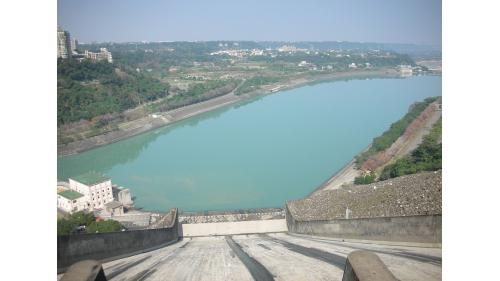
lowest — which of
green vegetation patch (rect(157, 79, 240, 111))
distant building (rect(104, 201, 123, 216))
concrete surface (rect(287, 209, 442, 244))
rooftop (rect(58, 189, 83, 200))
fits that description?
distant building (rect(104, 201, 123, 216))

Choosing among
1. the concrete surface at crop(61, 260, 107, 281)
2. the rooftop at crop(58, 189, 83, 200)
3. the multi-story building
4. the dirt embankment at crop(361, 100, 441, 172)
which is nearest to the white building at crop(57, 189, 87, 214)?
the rooftop at crop(58, 189, 83, 200)

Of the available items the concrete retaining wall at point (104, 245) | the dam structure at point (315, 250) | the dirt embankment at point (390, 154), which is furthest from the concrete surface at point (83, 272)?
the dirt embankment at point (390, 154)

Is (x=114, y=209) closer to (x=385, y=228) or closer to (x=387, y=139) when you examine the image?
(x=385, y=228)

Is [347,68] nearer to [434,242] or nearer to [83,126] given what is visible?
[83,126]

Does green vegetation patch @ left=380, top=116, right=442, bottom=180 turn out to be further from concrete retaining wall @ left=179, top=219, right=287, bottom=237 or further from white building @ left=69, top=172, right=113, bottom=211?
white building @ left=69, top=172, right=113, bottom=211

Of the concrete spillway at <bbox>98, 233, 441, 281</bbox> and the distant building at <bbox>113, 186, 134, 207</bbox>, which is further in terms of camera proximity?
the distant building at <bbox>113, 186, 134, 207</bbox>

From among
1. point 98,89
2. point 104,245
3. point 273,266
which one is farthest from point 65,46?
point 273,266

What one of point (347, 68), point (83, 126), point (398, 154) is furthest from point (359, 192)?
point (347, 68)
